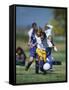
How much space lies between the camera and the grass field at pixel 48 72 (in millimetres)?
1703

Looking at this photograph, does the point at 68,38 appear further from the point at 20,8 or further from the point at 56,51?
the point at 20,8

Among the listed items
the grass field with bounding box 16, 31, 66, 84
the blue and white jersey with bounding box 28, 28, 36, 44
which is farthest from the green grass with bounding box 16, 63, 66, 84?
the blue and white jersey with bounding box 28, 28, 36, 44

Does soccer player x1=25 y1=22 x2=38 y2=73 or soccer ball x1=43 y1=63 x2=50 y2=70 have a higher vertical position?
soccer player x1=25 y1=22 x2=38 y2=73

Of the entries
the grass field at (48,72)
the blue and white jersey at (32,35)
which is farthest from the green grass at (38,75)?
the blue and white jersey at (32,35)

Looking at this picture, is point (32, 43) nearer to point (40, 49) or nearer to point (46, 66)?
point (40, 49)

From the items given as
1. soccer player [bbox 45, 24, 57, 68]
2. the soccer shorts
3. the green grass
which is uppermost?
soccer player [bbox 45, 24, 57, 68]

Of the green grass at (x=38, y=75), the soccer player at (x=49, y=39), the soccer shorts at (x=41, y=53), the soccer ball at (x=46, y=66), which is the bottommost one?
the green grass at (x=38, y=75)

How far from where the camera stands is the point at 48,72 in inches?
69.8

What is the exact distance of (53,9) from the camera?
179cm

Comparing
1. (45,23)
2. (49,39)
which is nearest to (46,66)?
(49,39)

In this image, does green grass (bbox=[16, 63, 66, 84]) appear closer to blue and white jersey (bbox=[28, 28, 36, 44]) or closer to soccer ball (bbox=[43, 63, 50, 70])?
soccer ball (bbox=[43, 63, 50, 70])

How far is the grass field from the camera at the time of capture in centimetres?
170

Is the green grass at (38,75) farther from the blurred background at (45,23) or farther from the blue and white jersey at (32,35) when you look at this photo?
the blue and white jersey at (32,35)

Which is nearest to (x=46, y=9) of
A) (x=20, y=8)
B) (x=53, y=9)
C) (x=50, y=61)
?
(x=53, y=9)
